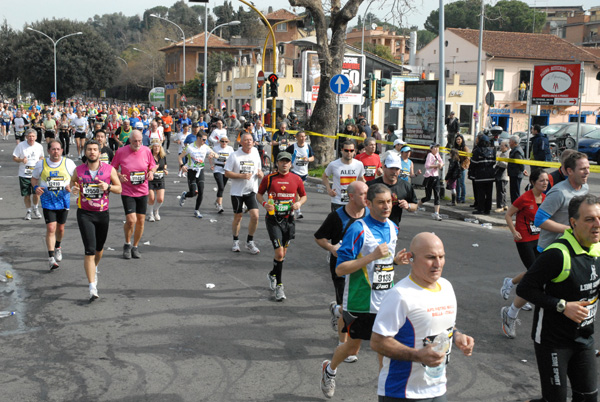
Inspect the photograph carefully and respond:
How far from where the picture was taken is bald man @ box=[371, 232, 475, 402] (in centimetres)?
347

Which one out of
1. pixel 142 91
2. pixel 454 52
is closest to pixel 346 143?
pixel 454 52

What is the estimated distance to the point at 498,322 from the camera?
7.37m

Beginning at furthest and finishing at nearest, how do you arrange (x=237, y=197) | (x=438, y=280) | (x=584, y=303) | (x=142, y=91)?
(x=142, y=91) < (x=237, y=197) < (x=584, y=303) < (x=438, y=280)

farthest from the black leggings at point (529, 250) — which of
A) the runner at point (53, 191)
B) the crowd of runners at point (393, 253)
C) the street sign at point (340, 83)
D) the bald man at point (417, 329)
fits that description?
the street sign at point (340, 83)

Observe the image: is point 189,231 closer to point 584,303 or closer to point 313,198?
point 313,198

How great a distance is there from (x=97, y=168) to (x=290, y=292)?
9.49 ft

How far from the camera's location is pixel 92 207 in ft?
26.2

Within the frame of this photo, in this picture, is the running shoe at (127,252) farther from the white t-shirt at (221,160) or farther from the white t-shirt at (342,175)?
the white t-shirt at (221,160)

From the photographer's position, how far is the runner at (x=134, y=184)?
9.96 meters

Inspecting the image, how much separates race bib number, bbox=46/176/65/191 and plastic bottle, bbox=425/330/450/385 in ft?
23.8

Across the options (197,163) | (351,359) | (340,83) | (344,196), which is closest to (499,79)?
(340,83)

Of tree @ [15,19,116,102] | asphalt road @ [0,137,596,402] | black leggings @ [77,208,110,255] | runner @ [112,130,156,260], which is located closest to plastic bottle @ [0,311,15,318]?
asphalt road @ [0,137,596,402]

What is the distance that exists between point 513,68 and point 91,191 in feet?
187

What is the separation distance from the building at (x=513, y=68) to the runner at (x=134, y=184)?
161 ft
